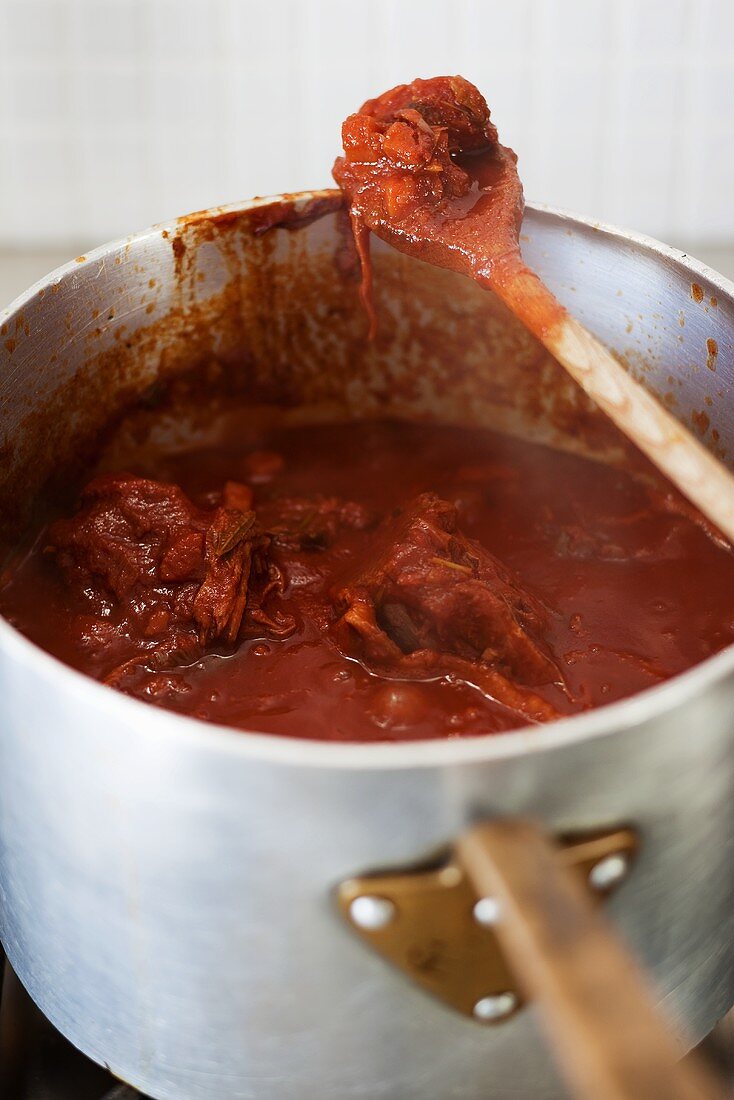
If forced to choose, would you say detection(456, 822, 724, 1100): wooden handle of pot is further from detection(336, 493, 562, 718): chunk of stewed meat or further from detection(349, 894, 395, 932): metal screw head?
detection(336, 493, 562, 718): chunk of stewed meat

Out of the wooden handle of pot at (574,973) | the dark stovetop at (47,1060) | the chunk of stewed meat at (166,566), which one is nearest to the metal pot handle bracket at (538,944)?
the wooden handle of pot at (574,973)

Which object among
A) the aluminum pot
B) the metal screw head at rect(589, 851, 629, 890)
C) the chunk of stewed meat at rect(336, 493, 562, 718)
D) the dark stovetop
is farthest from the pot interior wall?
the metal screw head at rect(589, 851, 629, 890)

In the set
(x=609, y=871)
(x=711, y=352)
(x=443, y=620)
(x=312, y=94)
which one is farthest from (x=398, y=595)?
(x=312, y=94)

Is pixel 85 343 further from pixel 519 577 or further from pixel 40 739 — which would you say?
pixel 40 739

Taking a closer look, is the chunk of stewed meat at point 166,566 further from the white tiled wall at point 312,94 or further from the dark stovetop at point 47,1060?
the white tiled wall at point 312,94

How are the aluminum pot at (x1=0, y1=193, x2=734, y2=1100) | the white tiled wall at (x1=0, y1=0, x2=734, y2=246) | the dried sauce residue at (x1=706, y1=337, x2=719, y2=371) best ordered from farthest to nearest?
1. the white tiled wall at (x1=0, y1=0, x2=734, y2=246)
2. the dried sauce residue at (x1=706, y1=337, x2=719, y2=371)
3. the aluminum pot at (x1=0, y1=193, x2=734, y2=1100)

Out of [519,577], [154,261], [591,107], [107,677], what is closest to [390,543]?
[519,577]
